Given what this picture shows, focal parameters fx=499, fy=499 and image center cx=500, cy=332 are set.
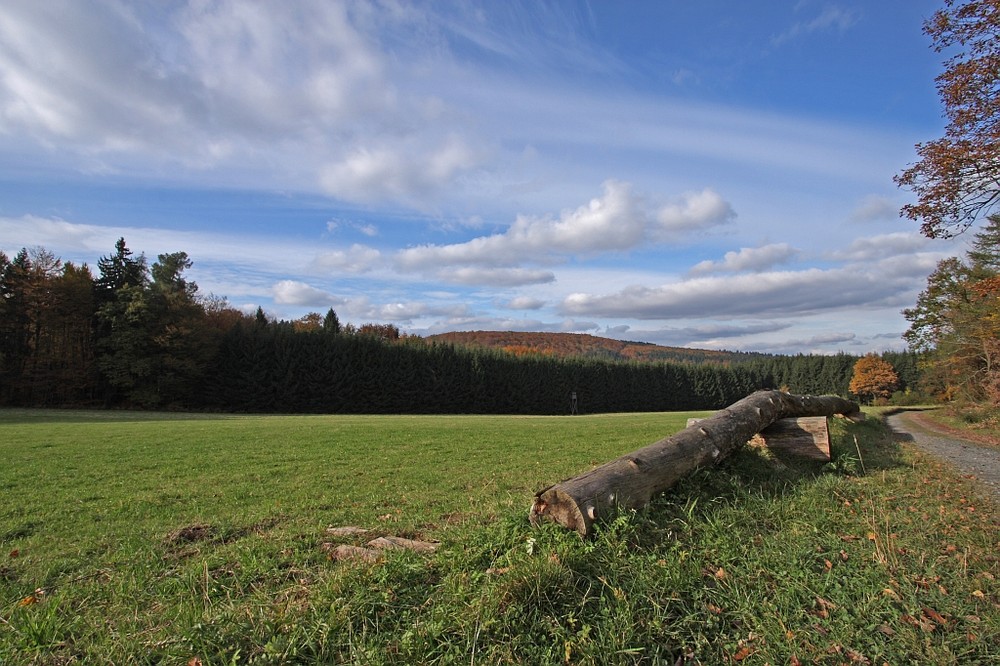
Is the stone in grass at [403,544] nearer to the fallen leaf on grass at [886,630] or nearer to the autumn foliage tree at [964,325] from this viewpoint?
the fallen leaf on grass at [886,630]

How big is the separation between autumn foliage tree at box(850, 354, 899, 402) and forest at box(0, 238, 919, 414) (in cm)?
3463

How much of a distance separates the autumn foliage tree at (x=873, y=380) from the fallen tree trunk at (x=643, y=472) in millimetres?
69018

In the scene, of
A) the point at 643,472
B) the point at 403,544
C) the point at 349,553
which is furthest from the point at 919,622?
the point at 349,553

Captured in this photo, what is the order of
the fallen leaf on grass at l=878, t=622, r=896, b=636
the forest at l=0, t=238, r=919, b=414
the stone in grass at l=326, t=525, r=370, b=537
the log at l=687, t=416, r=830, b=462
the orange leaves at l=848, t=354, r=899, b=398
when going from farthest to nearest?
the orange leaves at l=848, t=354, r=899, b=398 → the forest at l=0, t=238, r=919, b=414 → the log at l=687, t=416, r=830, b=462 → the stone in grass at l=326, t=525, r=370, b=537 → the fallen leaf on grass at l=878, t=622, r=896, b=636

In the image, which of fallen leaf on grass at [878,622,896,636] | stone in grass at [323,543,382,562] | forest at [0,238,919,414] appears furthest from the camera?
forest at [0,238,919,414]

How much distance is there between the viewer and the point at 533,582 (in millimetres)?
3086

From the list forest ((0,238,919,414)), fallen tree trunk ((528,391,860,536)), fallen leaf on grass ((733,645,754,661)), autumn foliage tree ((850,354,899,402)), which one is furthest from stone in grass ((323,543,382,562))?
autumn foliage tree ((850,354,899,402))

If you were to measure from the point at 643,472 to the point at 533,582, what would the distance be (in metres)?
1.89

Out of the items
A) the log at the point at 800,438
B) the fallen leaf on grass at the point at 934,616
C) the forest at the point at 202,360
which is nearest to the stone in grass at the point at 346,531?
the fallen leaf on grass at the point at 934,616

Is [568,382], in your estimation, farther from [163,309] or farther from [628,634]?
[628,634]

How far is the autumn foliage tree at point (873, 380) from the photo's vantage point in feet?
203

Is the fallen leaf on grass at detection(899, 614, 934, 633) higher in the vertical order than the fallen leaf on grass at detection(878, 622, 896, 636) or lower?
higher

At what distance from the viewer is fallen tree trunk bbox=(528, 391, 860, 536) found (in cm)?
386

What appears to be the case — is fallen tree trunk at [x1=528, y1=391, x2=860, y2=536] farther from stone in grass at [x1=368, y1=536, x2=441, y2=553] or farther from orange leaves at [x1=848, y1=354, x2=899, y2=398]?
orange leaves at [x1=848, y1=354, x2=899, y2=398]
